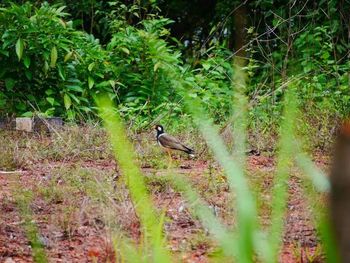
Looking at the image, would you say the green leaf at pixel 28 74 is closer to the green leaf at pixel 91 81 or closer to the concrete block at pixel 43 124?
the green leaf at pixel 91 81

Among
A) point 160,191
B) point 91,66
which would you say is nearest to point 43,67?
point 91,66

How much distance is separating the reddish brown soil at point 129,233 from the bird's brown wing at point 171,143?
116 cm

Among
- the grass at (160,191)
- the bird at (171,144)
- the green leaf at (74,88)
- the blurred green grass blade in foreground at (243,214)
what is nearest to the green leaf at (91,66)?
the green leaf at (74,88)

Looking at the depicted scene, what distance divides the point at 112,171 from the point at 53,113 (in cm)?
322

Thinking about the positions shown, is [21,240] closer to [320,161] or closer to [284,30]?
Answer: [320,161]

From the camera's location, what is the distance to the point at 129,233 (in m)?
2.67

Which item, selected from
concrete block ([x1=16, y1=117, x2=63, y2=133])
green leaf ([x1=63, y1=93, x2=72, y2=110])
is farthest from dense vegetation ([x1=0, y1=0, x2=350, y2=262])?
concrete block ([x1=16, y1=117, x2=63, y2=133])

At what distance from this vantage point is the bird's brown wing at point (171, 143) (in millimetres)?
4789

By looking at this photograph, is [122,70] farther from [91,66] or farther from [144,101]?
[144,101]

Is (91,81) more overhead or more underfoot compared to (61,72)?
more underfoot

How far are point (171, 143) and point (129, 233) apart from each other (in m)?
2.16

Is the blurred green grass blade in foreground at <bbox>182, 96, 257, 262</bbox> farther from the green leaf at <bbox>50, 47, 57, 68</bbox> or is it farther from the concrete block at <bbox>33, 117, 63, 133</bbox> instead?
the green leaf at <bbox>50, 47, 57, 68</bbox>

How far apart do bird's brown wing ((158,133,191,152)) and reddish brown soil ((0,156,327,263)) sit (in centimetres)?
116

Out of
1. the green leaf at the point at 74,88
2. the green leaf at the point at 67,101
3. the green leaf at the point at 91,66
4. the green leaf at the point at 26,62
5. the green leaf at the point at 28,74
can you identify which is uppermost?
the green leaf at the point at 26,62
